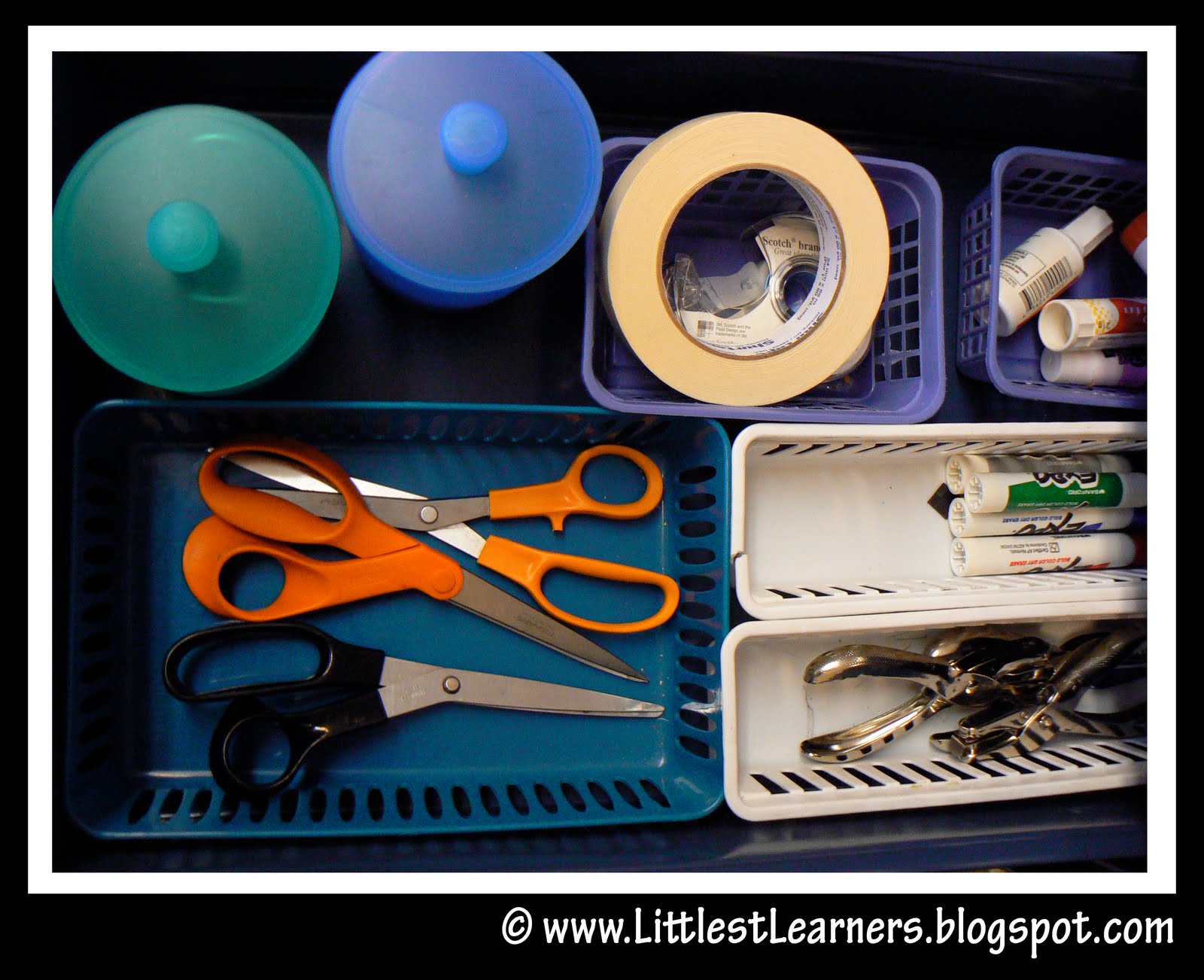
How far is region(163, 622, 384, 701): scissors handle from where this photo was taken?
62 cm

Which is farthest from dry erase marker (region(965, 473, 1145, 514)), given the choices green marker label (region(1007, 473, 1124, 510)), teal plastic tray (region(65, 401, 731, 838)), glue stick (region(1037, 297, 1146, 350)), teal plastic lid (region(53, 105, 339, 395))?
teal plastic lid (region(53, 105, 339, 395))

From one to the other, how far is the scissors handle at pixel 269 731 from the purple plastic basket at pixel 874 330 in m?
0.30

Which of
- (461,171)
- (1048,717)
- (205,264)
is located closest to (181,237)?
(205,264)

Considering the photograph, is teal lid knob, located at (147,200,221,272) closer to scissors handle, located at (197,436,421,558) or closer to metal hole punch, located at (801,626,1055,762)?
scissors handle, located at (197,436,421,558)

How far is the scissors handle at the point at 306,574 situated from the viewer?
0.65 m

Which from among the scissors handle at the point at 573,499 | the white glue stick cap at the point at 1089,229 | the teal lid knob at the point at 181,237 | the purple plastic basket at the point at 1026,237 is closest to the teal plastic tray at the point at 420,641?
the scissors handle at the point at 573,499

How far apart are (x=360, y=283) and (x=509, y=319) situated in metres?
0.12

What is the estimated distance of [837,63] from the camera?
641 millimetres

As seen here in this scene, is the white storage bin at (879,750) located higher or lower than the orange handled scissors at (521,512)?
lower

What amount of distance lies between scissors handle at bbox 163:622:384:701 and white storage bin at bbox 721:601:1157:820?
276mm

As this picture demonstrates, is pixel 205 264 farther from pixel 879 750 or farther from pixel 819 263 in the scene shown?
pixel 879 750

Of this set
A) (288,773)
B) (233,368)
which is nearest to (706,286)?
(233,368)

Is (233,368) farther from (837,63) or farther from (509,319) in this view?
(837,63)

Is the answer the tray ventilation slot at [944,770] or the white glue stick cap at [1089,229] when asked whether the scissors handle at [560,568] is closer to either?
the tray ventilation slot at [944,770]
